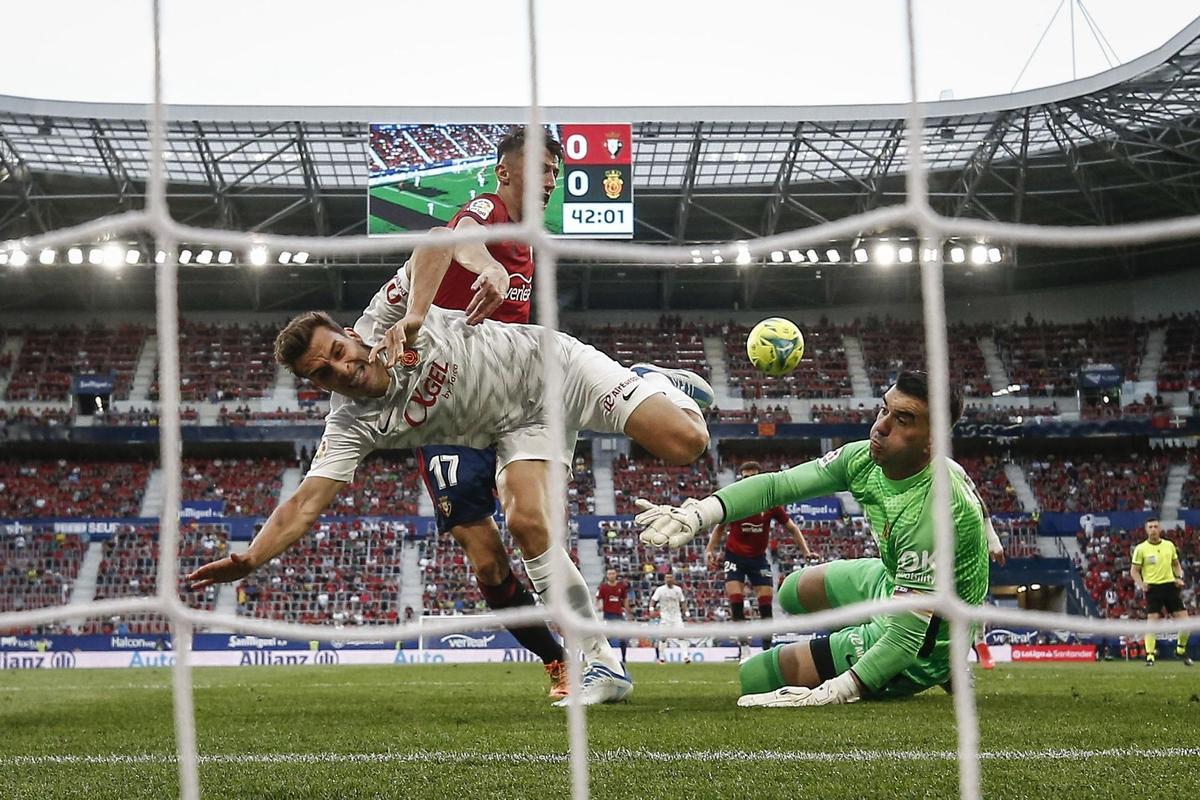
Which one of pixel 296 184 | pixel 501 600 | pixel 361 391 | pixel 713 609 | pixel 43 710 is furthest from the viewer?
pixel 296 184

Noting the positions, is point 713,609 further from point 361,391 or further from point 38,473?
point 361,391

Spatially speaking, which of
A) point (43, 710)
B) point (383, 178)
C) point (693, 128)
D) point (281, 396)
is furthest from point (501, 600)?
point (281, 396)

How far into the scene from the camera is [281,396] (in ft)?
88.8

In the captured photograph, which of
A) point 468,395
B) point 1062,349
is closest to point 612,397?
point 468,395

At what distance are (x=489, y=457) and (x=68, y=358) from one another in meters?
25.5

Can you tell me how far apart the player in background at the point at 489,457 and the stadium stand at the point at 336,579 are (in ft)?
52.4

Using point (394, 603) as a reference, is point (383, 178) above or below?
above

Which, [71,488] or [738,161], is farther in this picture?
[71,488]

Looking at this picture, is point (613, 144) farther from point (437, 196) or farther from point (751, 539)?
point (751, 539)

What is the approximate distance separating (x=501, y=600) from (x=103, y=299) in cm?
2623

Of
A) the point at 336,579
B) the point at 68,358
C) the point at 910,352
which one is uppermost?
the point at 68,358

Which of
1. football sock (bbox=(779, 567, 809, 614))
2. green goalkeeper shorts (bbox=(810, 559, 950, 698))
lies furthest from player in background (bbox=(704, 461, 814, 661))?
green goalkeeper shorts (bbox=(810, 559, 950, 698))

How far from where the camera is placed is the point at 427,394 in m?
4.36

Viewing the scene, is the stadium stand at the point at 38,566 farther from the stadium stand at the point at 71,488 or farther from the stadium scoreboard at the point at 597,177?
the stadium scoreboard at the point at 597,177
